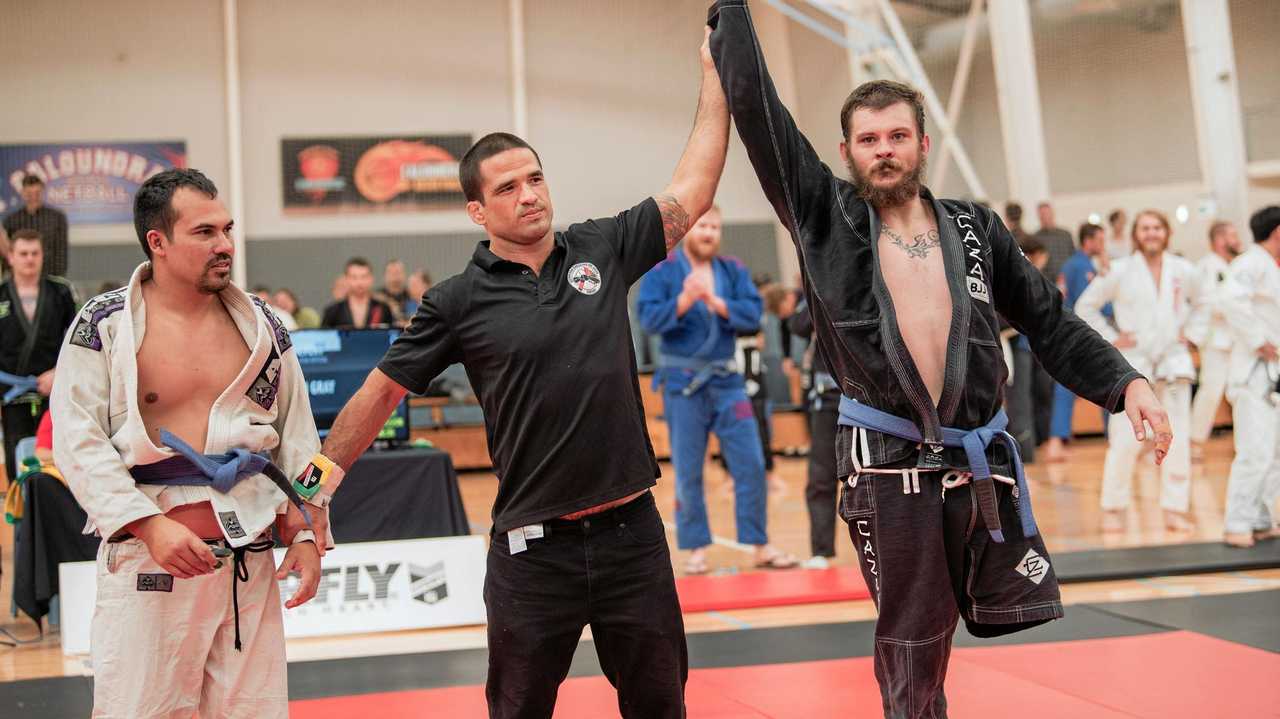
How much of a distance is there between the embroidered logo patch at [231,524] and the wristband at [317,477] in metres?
0.14

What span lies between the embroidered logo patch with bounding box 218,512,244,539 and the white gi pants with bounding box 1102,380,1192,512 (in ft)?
18.3

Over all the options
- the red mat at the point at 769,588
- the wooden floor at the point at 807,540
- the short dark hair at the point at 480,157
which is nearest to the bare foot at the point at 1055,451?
the wooden floor at the point at 807,540

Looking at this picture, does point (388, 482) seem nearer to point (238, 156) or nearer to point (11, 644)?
point (11, 644)

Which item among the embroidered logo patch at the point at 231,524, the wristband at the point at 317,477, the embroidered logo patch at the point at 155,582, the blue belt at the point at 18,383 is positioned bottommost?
the embroidered logo patch at the point at 155,582

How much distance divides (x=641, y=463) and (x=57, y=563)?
3.71 metres

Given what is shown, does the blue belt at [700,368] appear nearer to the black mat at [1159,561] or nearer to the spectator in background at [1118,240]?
the black mat at [1159,561]

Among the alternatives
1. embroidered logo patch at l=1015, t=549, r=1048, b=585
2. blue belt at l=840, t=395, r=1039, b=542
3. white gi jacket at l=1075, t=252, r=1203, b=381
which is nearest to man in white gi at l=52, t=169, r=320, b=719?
blue belt at l=840, t=395, r=1039, b=542

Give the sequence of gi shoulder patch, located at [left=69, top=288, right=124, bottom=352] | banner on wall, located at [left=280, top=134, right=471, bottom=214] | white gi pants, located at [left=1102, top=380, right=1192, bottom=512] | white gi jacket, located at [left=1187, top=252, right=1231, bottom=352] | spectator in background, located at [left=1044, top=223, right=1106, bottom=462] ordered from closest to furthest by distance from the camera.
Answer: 1. gi shoulder patch, located at [left=69, top=288, right=124, bottom=352]
2. white gi pants, located at [left=1102, top=380, right=1192, bottom=512]
3. white gi jacket, located at [left=1187, top=252, right=1231, bottom=352]
4. spectator in background, located at [left=1044, top=223, right=1106, bottom=462]
5. banner on wall, located at [left=280, top=134, right=471, bottom=214]

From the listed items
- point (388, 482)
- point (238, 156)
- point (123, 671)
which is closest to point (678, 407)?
point (388, 482)

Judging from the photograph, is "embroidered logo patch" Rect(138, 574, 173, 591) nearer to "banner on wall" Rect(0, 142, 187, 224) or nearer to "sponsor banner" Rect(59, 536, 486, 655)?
"sponsor banner" Rect(59, 536, 486, 655)

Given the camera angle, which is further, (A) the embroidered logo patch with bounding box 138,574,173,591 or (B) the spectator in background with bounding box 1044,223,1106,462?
(B) the spectator in background with bounding box 1044,223,1106,462

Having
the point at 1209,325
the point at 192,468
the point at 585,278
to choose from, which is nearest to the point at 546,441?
the point at 585,278

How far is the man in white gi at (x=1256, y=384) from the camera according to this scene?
20.8ft

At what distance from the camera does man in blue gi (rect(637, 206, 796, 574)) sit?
5984mm
